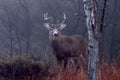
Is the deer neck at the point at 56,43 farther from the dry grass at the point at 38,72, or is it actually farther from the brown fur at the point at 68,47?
the dry grass at the point at 38,72

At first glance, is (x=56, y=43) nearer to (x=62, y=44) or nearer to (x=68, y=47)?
(x=62, y=44)

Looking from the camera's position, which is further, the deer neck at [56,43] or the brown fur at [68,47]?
the deer neck at [56,43]

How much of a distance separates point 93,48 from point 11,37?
11.3 m

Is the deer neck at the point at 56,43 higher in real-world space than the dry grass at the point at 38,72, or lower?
lower

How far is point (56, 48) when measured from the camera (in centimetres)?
1412

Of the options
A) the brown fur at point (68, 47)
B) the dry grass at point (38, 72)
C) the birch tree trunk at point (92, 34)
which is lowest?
the brown fur at point (68, 47)

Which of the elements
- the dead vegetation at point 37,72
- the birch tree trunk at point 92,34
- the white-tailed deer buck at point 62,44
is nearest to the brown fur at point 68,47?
the white-tailed deer buck at point 62,44

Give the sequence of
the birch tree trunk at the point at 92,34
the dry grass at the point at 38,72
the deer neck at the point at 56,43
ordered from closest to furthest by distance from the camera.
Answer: the birch tree trunk at the point at 92,34 → the dry grass at the point at 38,72 → the deer neck at the point at 56,43

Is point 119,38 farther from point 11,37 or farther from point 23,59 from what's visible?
point 23,59

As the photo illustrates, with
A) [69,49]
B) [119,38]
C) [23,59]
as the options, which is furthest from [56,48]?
[119,38]

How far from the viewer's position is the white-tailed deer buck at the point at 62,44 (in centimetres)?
1380

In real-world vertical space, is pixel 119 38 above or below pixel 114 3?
below

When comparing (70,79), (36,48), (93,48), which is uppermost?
(93,48)

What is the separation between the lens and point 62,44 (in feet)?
47.0
